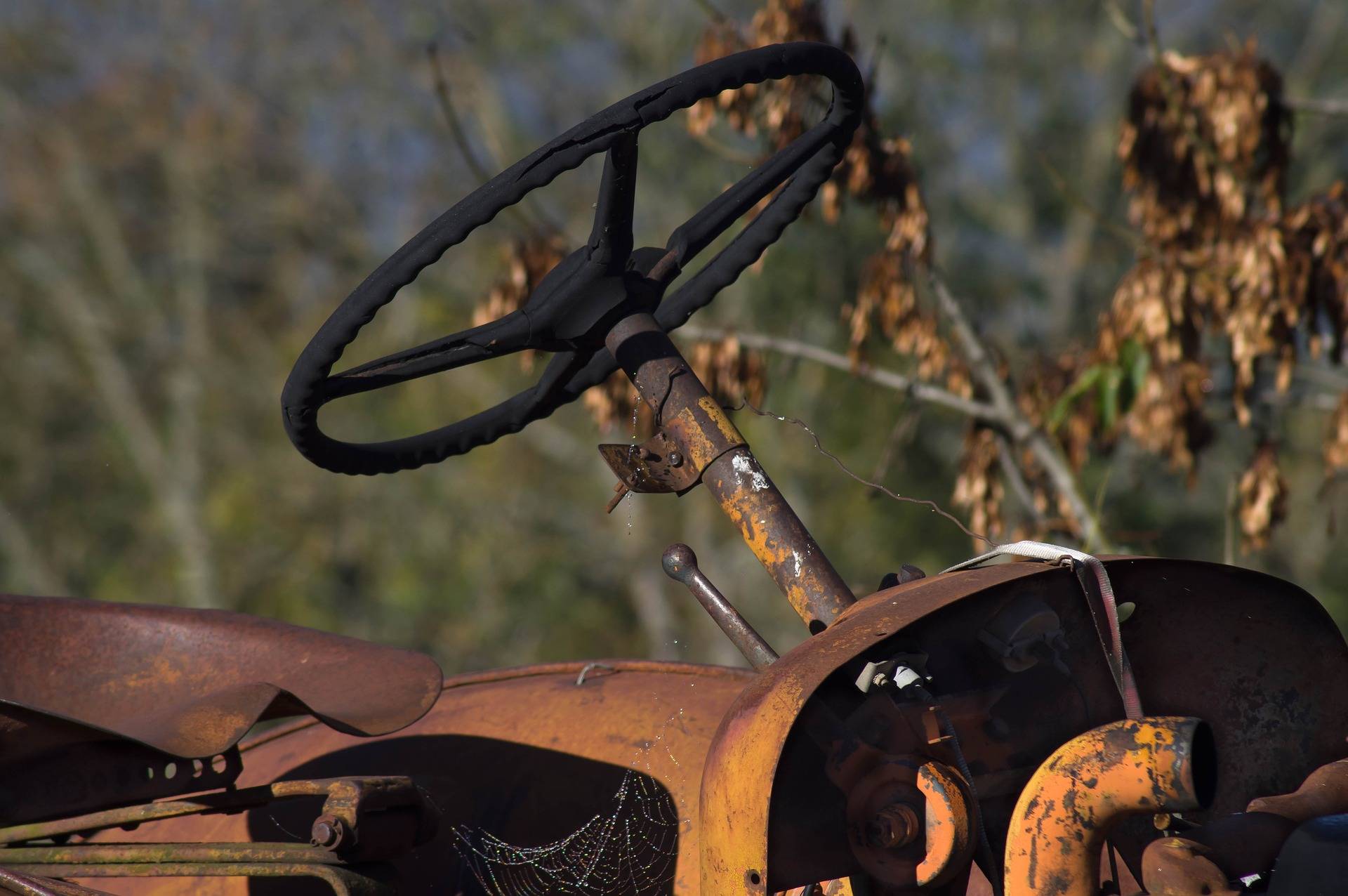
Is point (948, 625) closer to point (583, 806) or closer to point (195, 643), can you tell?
point (583, 806)

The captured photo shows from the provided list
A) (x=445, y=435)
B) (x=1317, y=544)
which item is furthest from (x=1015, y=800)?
(x=1317, y=544)

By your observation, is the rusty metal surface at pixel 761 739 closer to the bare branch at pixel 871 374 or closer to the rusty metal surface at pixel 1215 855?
the rusty metal surface at pixel 1215 855

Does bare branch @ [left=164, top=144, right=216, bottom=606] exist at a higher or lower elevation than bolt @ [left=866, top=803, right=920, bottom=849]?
higher

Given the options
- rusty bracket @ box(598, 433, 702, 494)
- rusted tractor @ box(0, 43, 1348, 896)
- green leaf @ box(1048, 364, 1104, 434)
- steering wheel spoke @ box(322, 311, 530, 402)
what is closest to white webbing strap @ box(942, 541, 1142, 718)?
rusted tractor @ box(0, 43, 1348, 896)

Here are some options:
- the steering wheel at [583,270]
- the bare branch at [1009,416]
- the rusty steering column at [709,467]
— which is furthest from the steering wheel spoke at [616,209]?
the bare branch at [1009,416]

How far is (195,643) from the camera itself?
235 centimetres

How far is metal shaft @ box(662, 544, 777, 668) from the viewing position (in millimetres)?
1943

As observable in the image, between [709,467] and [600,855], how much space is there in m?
0.62

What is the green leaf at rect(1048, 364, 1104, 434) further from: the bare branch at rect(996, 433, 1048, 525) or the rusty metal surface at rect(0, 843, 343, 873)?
the rusty metal surface at rect(0, 843, 343, 873)

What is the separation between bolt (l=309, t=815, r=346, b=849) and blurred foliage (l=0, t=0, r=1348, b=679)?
116 inches

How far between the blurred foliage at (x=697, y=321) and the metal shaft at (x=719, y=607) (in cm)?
251

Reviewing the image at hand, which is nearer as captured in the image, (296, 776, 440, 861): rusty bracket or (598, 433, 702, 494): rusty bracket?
(296, 776, 440, 861): rusty bracket

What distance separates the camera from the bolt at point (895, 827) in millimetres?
1475

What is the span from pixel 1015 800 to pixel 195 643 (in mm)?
1487
